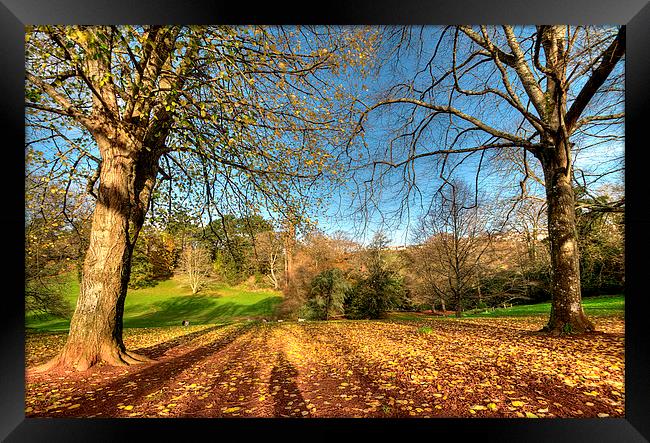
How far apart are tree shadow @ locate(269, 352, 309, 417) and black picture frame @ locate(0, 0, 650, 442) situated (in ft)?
0.21

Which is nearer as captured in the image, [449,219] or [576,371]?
[576,371]

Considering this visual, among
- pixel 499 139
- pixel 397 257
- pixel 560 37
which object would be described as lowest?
pixel 397 257

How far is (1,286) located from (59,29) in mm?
2027

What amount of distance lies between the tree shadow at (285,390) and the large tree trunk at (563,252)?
2740 mm

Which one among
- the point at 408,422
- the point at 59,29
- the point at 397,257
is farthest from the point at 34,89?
the point at 397,257

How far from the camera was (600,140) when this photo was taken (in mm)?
2832

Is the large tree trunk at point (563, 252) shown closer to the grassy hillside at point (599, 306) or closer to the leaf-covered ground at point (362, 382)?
the leaf-covered ground at point (362, 382)

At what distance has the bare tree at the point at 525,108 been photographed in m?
2.49

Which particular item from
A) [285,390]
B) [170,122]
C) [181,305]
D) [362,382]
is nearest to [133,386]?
[285,390]

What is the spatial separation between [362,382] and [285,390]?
643 millimetres

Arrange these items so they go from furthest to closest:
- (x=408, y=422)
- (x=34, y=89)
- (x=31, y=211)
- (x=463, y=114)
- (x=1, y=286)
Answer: (x=463, y=114) → (x=31, y=211) → (x=34, y=89) → (x=1, y=286) → (x=408, y=422)

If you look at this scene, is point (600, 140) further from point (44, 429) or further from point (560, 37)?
point (44, 429)
